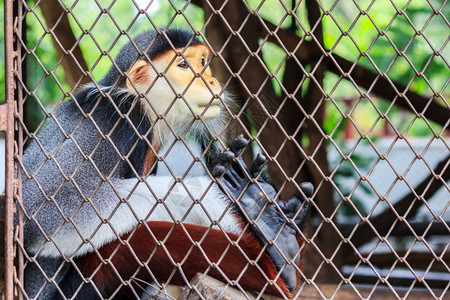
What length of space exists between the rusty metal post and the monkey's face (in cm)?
61

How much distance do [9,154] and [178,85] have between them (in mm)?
777

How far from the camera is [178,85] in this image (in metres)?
2.60

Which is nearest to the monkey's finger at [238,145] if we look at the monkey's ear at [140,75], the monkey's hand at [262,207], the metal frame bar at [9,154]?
the monkey's hand at [262,207]

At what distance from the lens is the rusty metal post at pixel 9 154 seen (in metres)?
1.98

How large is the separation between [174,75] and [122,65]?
19cm

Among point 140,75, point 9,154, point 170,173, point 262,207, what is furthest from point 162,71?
point 9,154

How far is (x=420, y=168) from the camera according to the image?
19.7ft

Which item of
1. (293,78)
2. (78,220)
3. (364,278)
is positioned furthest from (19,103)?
(364,278)

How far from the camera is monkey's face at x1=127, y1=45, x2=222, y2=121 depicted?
8.22 feet

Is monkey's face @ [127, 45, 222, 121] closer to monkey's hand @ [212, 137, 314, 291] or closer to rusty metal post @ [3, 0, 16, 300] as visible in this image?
monkey's hand @ [212, 137, 314, 291]

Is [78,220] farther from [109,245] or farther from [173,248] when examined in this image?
[173,248]

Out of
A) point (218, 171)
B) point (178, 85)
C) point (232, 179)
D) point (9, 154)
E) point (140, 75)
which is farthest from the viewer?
point (140, 75)

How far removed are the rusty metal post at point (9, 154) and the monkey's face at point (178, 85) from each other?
61cm

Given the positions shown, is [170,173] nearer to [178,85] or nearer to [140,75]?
[178,85]
